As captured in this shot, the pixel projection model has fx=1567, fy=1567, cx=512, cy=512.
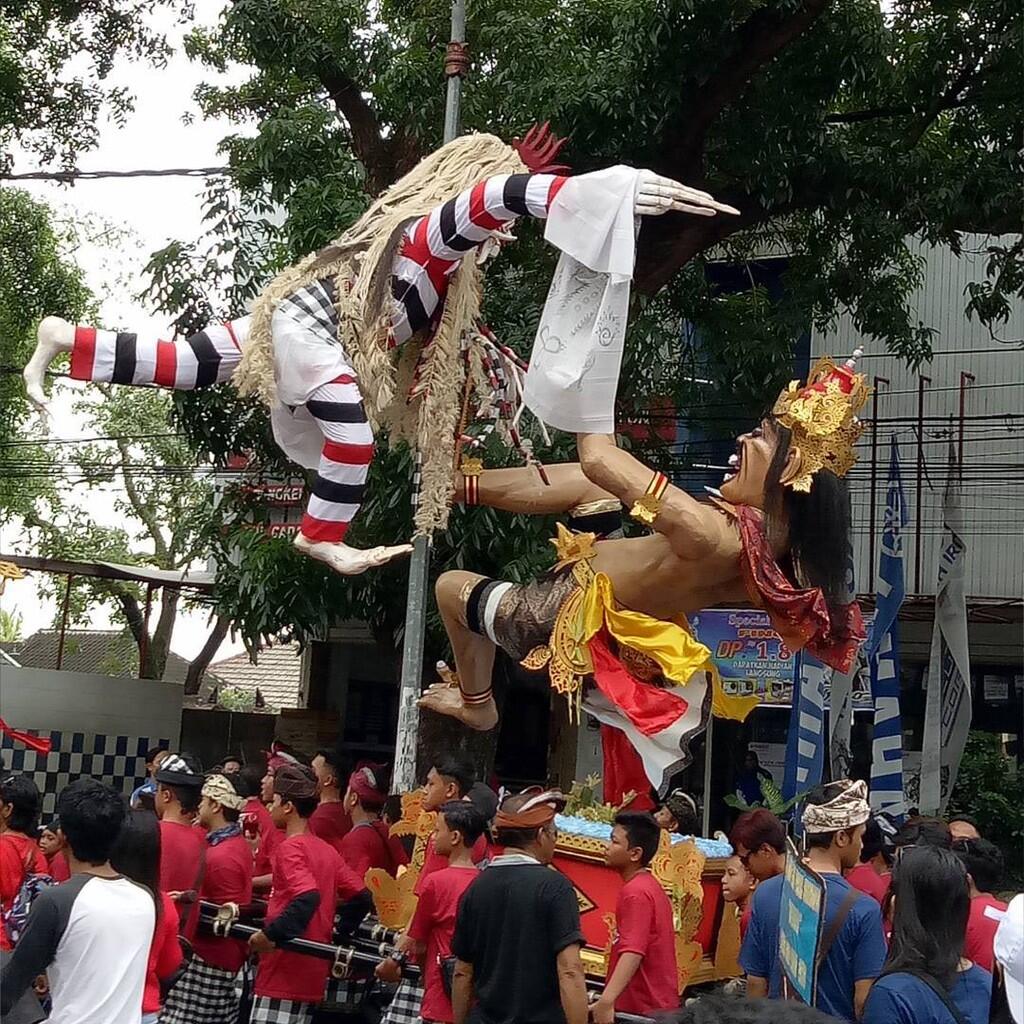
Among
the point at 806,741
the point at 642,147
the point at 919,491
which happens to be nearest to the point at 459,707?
the point at 806,741

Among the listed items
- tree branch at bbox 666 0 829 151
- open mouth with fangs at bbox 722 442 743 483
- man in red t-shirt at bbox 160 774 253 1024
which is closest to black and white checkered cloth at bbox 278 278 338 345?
open mouth with fangs at bbox 722 442 743 483

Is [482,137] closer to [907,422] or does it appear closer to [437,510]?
[437,510]

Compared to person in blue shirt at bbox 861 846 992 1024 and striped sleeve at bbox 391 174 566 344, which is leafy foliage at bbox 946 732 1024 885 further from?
person in blue shirt at bbox 861 846 992 1024

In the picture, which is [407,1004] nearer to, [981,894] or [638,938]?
[638,938]

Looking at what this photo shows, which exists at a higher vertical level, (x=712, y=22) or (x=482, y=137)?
(x=712, y=22)

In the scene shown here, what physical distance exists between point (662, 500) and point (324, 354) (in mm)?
1176

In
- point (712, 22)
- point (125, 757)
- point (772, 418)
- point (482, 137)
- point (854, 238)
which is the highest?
point (712, 22)

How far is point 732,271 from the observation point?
13008 millimetres

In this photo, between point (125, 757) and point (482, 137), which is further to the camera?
point (125, 757)

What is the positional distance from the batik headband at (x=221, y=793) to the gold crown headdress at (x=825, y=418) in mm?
2572

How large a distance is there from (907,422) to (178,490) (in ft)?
30.7

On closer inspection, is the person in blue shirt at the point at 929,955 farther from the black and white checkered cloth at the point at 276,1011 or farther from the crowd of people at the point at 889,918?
the black and white checkered cloth at the point at 276,1011

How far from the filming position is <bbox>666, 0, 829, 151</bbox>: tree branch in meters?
8.63

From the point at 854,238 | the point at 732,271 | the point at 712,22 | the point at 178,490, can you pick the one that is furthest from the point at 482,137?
the point at 178,490
